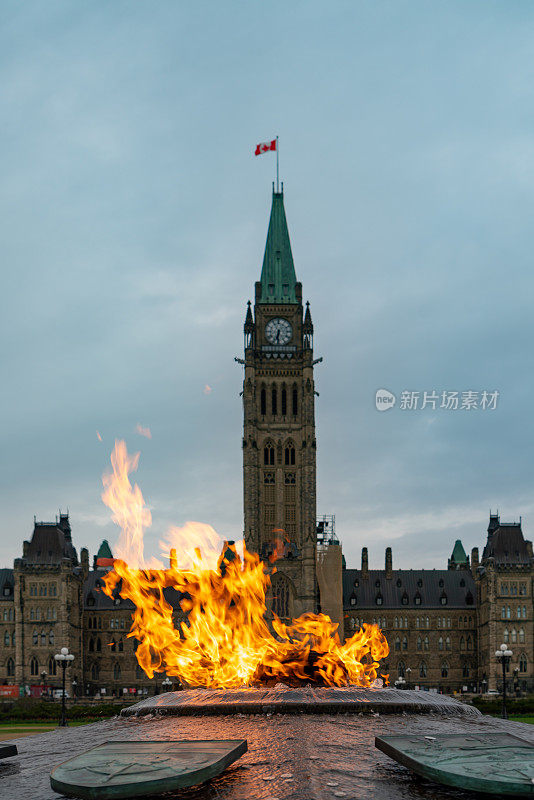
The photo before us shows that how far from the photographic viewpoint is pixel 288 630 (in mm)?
19281

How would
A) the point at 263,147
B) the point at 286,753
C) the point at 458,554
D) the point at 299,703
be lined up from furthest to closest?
1. the point at 458,554
2. the point at 263,147
3. the point at 299,703
4. the point at 286,753

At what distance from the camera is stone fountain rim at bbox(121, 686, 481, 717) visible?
12.0 m

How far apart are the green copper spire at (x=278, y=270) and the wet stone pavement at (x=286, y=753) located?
351 feet

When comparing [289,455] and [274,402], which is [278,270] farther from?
[289,455]

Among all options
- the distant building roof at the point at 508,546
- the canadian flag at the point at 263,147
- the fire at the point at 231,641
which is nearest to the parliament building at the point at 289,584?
the distant building roof at the point at 508,546

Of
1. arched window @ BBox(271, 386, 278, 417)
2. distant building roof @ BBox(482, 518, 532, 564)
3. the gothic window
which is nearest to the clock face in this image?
arched window @ BBox(271, 386, 278, 417)

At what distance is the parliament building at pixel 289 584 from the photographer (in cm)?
10056

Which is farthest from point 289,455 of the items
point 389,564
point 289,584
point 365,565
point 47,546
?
point 47,546

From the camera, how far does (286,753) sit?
8.55 metres

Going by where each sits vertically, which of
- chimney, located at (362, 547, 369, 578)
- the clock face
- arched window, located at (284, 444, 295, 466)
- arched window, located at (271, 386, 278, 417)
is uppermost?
the clock face

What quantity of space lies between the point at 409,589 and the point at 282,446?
84.1 feet

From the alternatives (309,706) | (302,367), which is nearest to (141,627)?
(309,706)

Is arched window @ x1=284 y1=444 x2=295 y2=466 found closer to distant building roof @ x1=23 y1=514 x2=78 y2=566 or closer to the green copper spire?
the green copper spire

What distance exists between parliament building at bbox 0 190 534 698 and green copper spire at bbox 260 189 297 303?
0.50 feet
